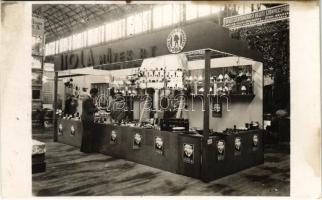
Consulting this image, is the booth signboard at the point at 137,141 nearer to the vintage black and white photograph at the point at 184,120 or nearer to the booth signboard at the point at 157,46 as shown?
the vintage black and white photograph at the point at 184,120

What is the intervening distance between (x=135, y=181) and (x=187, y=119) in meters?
2.03

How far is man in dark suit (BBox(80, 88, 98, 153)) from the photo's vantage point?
28.4 feet

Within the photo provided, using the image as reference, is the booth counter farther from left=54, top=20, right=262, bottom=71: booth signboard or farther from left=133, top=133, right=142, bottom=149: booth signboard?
left=54, top=20, right=262, bottom=71: booth signboard

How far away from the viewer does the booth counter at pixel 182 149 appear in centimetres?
601

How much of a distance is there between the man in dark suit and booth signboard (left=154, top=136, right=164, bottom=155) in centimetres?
268

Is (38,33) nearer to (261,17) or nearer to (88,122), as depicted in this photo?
(88,122)

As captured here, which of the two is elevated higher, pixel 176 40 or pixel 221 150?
pixel 176 40

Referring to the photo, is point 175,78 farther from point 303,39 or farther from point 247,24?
point 303,39

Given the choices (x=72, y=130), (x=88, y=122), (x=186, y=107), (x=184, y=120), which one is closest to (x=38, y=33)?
(x=72, y=130)

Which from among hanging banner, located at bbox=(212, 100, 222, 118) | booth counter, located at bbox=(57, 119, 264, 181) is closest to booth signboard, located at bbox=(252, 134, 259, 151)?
booth counter, located at bbox=(57, 119, 264, 181)

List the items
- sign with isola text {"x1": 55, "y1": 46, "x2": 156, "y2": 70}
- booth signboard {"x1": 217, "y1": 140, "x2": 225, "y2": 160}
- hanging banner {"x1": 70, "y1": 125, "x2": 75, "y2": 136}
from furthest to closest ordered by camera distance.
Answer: hanging banner {"x1": 70, "y1": 125, "x2": 75, "y2": 136} < sign with isola text {"x1": 55, "y1": 46, "x2": 156, "y2": 70} < booth signboard {"x1": 217, "y1": 140, "x2": 225, "y2": 160}

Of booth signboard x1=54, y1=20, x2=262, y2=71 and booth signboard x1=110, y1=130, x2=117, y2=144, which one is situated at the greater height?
booth signboard x1=54, y1=20, x2=262, y2=71

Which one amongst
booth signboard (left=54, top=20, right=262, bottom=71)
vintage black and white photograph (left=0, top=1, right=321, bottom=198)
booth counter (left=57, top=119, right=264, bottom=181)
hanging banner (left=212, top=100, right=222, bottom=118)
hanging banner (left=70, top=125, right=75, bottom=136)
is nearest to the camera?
vintage black and white photograph (left=0, top=1, right=321, bottom=198)

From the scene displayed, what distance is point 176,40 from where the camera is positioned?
5.95m
